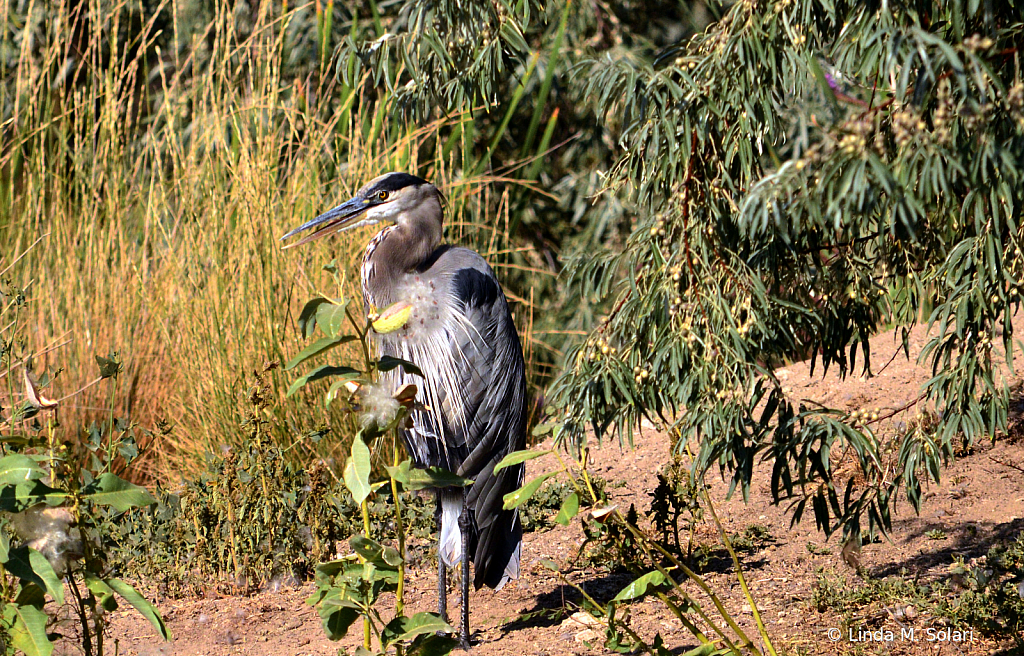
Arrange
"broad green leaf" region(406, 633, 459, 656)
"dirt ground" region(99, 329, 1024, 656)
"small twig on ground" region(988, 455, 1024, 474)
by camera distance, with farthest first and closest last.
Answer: "small twig on ground" region(988, 455, 1024, 474) < "dirt ground" region(99, 329, 1024, 656) < "broad green leaf" region(406, 633, 459, 656)

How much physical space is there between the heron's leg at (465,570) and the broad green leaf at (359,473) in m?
1.42

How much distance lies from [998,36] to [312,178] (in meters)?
3.55

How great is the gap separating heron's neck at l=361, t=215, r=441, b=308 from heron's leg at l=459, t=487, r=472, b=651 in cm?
73

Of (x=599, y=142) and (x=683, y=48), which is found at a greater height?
(x=683, y=48)

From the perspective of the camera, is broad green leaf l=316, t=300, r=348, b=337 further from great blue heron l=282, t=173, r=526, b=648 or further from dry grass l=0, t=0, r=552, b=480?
dry grass l=0, t=0, r=552, b=480

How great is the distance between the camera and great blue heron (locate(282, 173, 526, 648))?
3244mm

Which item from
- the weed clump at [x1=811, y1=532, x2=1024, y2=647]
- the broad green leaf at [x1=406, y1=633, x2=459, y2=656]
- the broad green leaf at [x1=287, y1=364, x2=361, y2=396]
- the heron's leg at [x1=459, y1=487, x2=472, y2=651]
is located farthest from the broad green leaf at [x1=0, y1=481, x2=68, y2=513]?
the weed clump at [x1=811, y1=532, x2=1024, y2=647]

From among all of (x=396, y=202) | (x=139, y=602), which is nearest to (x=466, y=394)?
(x=396, y=202)

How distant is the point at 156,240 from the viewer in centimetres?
474

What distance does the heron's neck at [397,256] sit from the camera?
11.4ft

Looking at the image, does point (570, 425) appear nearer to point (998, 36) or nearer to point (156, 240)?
point (998, 36)

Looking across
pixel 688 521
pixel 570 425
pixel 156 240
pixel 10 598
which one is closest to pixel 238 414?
pixel 156 240

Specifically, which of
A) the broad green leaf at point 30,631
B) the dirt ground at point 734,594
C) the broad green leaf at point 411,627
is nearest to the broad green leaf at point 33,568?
the broad green leaf at point 30,631

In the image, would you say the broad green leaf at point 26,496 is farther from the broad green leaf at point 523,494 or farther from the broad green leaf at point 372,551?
the broad green leaf at point 523,494
